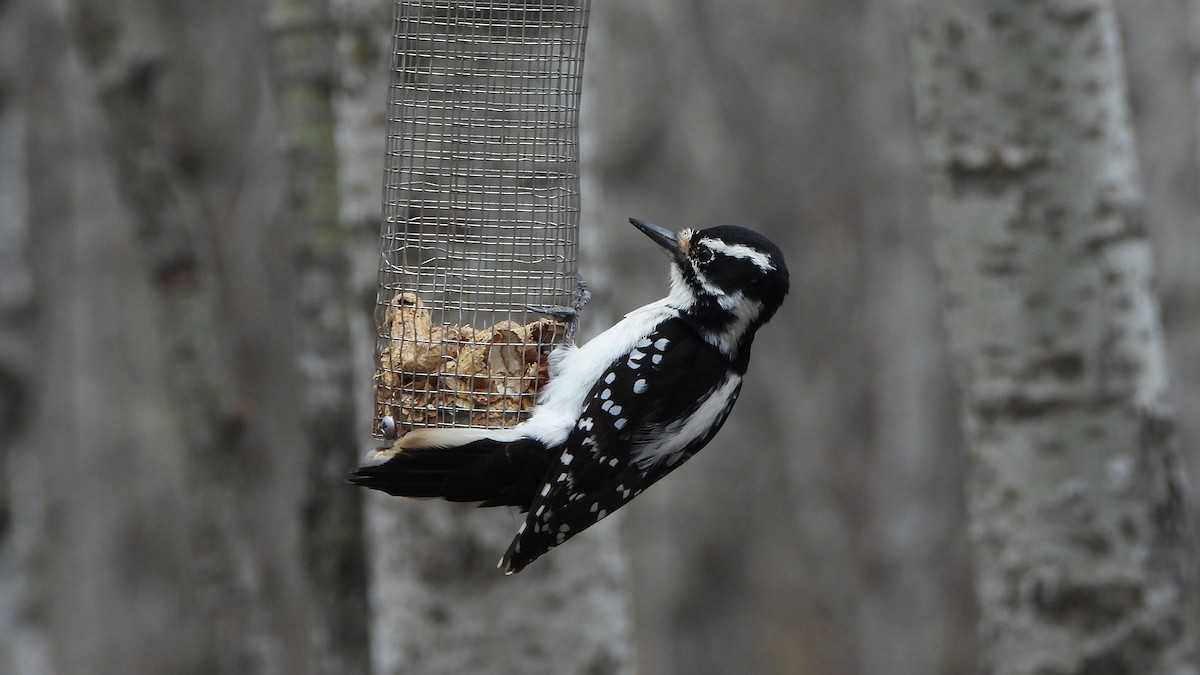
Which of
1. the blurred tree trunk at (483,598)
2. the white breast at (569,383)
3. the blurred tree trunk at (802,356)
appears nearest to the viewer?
the white breast at (569,383)

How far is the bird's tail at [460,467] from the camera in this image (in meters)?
3.41

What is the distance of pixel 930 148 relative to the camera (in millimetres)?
4168

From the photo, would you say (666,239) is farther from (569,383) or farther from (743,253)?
(569,383)

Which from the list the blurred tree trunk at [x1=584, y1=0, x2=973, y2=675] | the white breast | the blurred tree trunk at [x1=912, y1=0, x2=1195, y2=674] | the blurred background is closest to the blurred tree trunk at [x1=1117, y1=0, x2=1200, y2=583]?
the blurred background

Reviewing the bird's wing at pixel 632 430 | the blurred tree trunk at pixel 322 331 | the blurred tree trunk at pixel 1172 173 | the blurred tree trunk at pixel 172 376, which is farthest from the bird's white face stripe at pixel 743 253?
the blurred tree trunk at pixel 1172 173

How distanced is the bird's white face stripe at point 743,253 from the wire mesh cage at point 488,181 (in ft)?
1.45

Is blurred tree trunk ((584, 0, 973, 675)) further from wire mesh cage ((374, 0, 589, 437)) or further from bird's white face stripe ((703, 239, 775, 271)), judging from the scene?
bird's white face stripe ((703, 239, 775, 271))

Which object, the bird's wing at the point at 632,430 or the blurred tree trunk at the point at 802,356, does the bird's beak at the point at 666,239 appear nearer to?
the bird's wing at the point at 632,430

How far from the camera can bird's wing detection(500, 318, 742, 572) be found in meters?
3.52

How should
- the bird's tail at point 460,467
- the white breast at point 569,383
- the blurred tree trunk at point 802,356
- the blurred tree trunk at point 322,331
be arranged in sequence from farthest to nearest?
the blurred tree trunk at point 802,356
the blurred tree trunk at point 322,331
the white breast at point 569,383
the bird's tail at point 460,467

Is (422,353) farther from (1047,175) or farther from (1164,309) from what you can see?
(1164,309)

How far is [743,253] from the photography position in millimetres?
3914

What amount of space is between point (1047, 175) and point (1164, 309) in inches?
224

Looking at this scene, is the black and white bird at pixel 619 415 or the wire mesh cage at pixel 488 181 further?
the wire mesh cage at pixel 488 181
